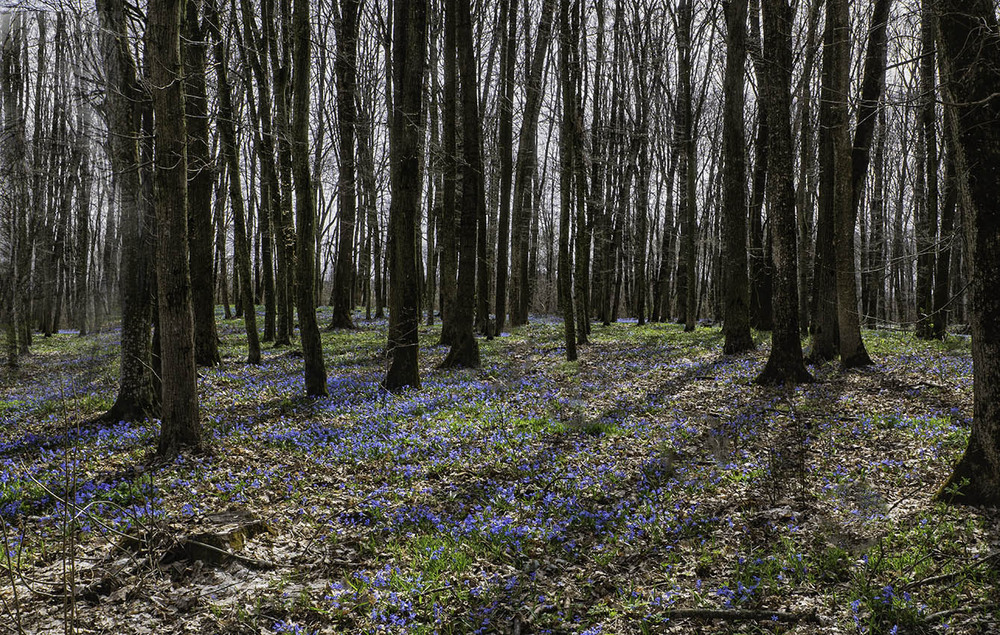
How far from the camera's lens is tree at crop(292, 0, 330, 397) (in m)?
9.90

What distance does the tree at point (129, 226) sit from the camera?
27.0 feet

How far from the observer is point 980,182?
438 centimetres

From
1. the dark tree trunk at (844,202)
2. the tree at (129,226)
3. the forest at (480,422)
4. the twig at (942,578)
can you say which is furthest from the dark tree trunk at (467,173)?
the twig at (942,578)

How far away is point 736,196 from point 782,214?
3653 mm

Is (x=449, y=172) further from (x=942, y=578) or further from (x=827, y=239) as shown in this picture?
(x=942, y=578)

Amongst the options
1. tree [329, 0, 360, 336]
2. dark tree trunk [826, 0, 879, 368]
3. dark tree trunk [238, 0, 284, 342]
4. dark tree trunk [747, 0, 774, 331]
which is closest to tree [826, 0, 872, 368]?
dark tree trunk [826, 0, 879, 368]

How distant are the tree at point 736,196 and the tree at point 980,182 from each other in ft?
28.3

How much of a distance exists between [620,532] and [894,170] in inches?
1910

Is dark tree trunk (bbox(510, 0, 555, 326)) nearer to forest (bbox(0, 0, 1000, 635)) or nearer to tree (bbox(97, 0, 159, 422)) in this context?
forest (bbox(0, 0, 1000, 635))

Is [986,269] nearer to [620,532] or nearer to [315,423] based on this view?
[620,532]

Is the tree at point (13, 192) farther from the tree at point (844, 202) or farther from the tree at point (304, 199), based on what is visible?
the tree at point (844, 202)

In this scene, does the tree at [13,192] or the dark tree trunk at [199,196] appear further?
the tree at [13,192]

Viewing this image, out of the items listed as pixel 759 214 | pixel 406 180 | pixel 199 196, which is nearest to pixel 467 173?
pixel 406 180

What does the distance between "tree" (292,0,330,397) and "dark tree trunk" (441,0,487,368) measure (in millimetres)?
3841
